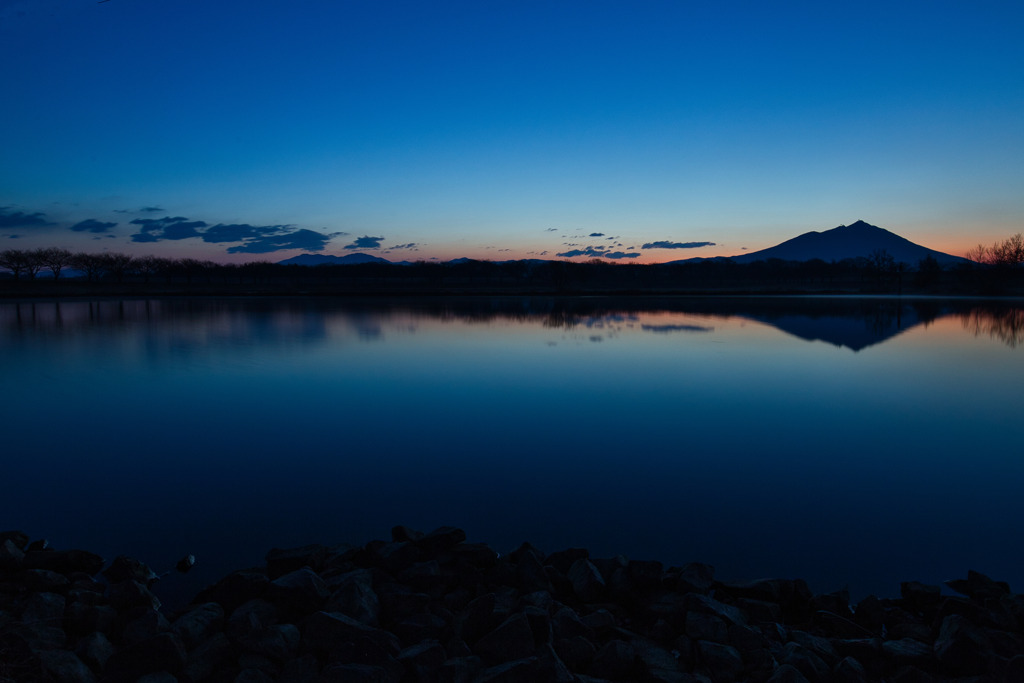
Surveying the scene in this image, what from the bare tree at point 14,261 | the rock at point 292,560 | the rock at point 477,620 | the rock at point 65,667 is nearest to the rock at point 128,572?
the rock at point 292,560

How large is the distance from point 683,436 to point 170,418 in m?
8.78

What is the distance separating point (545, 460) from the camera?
288 inches

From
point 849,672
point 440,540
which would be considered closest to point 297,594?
point 440,540

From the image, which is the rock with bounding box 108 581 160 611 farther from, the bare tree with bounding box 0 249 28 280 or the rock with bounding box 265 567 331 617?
the bare tree with bounding box 0 249 28 280

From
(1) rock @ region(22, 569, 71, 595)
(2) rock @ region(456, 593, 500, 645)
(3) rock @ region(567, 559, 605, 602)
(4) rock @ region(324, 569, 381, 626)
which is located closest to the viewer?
(2) rock @ region(456, 593, 500, 645)

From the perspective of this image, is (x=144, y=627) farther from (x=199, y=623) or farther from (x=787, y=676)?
(x=787, y=676)

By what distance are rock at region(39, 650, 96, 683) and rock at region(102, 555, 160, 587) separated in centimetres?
127

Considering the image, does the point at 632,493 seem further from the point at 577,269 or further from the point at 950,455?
the point at 577,269

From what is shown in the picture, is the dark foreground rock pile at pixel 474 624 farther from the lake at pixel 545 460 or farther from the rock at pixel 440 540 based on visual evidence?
the lake at pixel 545 460

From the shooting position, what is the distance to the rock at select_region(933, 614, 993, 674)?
11.1 feet

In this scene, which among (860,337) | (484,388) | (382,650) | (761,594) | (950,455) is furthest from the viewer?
(860,337)

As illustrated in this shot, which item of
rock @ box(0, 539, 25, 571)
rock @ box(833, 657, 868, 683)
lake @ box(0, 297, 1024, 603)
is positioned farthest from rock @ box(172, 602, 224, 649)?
rock @ box(833, 657, 868, 683)

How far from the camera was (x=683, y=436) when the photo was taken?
8383 mm

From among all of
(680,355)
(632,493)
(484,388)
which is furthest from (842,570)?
(680,355)
